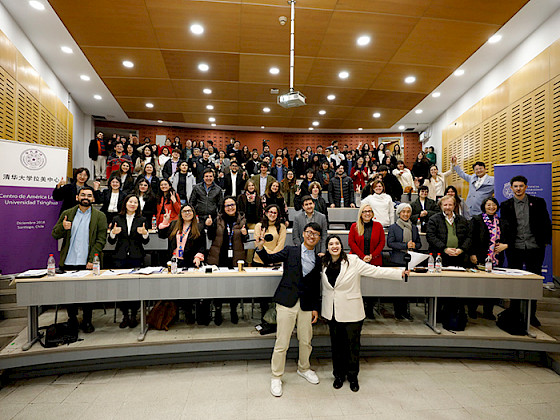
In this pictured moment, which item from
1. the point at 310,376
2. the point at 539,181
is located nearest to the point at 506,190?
the point at 539,181

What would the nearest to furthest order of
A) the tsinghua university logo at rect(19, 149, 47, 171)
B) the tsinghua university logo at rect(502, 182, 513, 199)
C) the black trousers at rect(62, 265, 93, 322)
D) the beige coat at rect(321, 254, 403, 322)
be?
the beige coat at rect(321, 254, 403, 322) < the black trousers at rect(62, 265, 93, 322) < the tsinghua university logo at rect(19, 149, 47, 171) < the tsinghua university logo at rect(502, 182, 513, 199)

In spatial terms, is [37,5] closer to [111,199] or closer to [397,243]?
[111,199]

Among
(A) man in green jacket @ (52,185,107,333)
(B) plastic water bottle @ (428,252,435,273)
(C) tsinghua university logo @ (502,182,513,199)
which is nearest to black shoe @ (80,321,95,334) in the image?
(A) man in green jacket @ (52,185,107,333)

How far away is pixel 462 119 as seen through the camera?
330 inches

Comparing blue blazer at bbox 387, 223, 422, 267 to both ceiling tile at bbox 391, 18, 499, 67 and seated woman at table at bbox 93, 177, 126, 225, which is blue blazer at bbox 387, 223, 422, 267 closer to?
ceiling tile at bbox 391, 18, 499, 67

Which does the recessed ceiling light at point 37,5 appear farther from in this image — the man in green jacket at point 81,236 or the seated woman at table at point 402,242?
the seated woman at table at point 402,242

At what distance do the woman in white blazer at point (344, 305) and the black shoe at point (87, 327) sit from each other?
2613 mm

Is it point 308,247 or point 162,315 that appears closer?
point 308,247

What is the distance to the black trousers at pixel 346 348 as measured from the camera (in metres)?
2.81

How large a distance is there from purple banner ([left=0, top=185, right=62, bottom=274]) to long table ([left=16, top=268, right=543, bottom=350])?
135cm

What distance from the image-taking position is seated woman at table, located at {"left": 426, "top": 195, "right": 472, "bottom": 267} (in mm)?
3676

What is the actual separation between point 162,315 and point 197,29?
4.64 m

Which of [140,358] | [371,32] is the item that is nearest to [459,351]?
[140,358]

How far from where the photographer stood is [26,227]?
13.5 ft
